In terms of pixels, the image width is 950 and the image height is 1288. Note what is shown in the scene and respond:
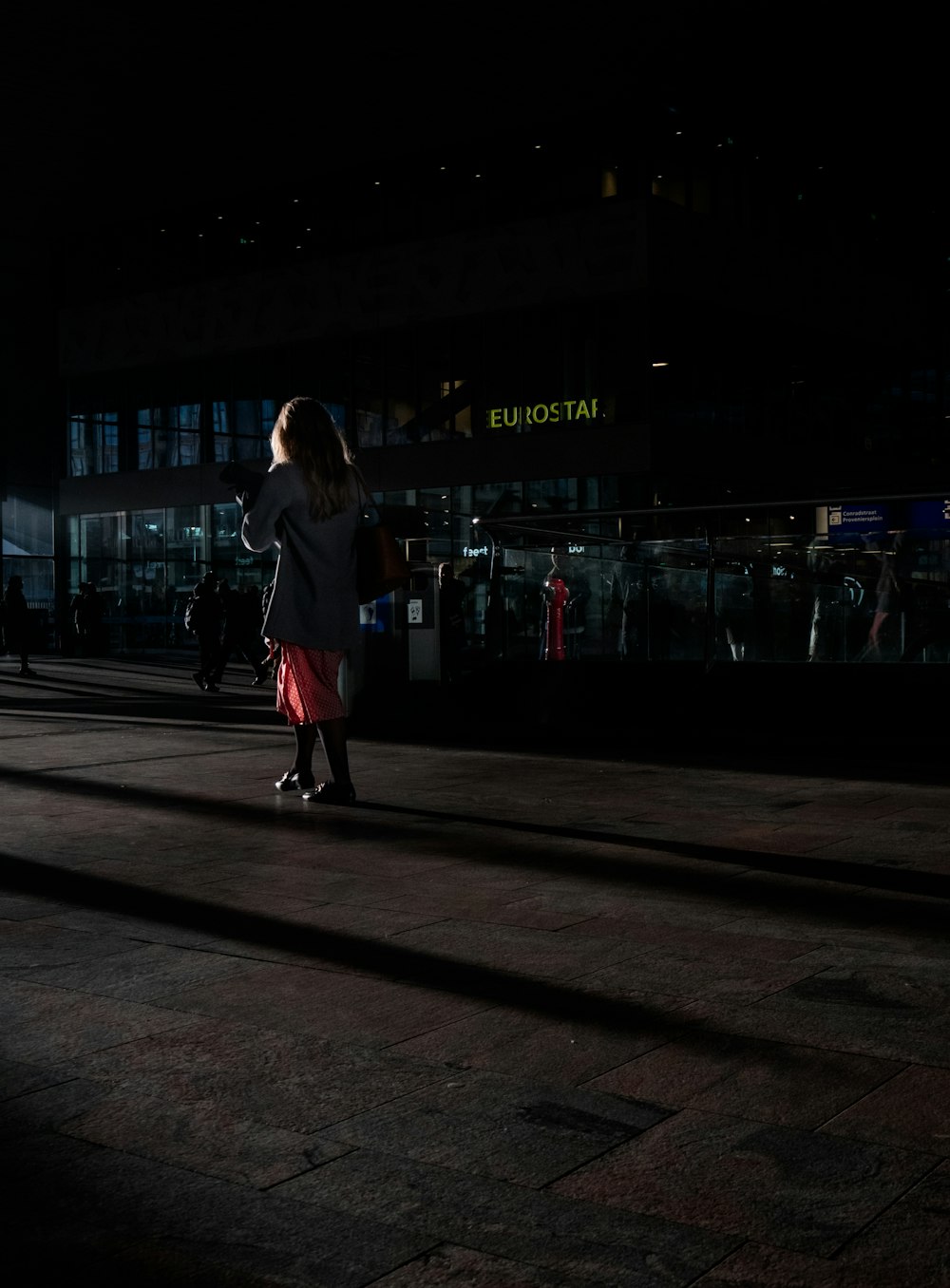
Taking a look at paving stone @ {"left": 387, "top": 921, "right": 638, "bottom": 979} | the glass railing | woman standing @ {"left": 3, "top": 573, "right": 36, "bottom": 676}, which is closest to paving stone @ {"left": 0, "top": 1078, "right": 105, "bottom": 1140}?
paving stone @ {"left": 387, "top": 921, "right": 638, "bottom": 979}

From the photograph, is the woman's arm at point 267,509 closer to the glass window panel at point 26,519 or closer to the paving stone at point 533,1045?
the paving stone at point 533,1045

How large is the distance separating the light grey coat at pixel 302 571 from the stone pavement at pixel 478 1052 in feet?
3.66

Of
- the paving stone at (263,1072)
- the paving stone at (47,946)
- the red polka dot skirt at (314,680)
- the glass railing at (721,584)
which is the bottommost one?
the paving stone at (263,1072)

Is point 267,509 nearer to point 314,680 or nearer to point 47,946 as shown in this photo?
point 314,680

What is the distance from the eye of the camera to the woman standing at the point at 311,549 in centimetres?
799

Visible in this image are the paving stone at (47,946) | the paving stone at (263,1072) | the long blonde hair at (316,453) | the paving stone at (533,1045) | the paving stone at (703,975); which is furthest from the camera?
the long blonde hair at (316,453)

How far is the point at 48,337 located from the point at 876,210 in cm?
2265

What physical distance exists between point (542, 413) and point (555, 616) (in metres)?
19.2

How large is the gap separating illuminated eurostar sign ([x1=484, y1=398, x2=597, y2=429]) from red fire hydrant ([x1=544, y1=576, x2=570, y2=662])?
1819cm

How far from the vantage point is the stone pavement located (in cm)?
251

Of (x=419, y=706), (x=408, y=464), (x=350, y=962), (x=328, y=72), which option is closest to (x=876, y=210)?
(x=408, y=464)

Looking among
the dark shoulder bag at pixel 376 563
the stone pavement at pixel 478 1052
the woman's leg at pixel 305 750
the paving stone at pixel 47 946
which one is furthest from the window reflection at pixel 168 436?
the paving stone at pixel 47 946

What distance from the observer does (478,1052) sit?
3.59 m

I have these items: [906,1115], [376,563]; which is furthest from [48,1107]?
[376,563]
